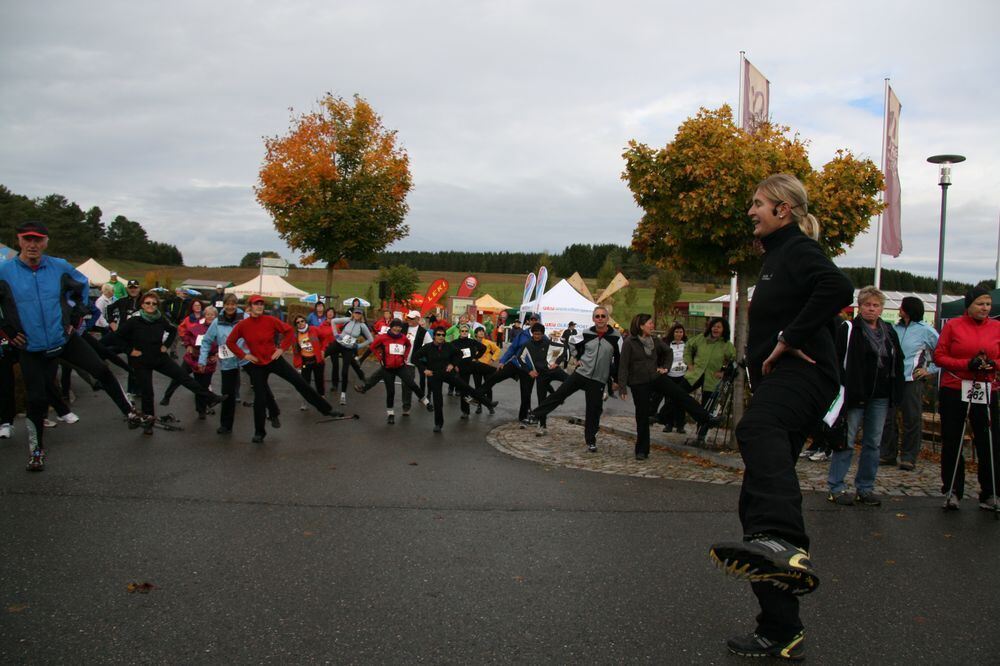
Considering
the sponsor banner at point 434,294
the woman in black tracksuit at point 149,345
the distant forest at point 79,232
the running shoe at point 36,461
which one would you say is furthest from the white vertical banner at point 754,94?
the distant forest at point 79,232

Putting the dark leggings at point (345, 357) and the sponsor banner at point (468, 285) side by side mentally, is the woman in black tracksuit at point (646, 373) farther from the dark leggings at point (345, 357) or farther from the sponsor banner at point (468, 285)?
the sponsor banner at point (468, 285)

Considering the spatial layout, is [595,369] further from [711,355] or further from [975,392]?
[975,392]

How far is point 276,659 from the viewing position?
2.91 m

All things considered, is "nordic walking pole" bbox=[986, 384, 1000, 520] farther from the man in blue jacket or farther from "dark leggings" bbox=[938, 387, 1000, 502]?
the man in blue jacket

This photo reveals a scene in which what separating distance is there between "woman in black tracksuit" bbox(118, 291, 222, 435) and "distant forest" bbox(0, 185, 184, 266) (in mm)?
56830

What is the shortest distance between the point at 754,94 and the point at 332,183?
48.4ft

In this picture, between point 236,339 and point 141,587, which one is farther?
point 236,339

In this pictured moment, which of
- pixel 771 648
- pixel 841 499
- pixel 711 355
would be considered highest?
pixel 711 355

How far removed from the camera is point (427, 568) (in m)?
4.10

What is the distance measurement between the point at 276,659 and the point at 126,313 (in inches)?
446

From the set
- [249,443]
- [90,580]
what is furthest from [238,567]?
[249,443]

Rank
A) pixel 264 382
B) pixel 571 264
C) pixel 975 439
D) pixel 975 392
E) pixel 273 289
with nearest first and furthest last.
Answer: pixel 975 392 → pixel 975 439 → pixel 264 382 → pixel 273 289 → pixel 571 264

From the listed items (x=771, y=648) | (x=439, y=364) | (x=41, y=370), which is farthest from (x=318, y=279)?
(x=771, y=648)

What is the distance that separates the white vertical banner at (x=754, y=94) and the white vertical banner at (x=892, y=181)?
4.24 m
